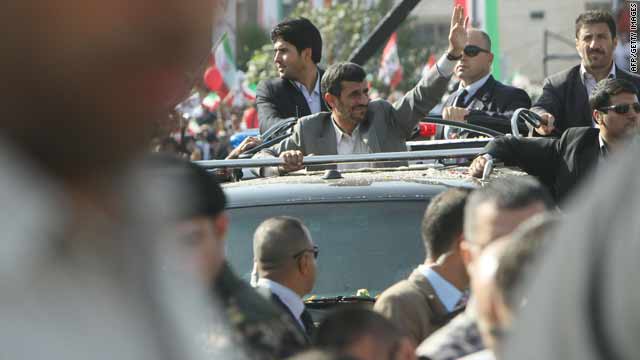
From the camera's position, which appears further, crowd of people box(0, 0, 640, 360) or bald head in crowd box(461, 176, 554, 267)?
bald head in crowd box(461, 176, 554, 267)

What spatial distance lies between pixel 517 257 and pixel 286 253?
6.98ft

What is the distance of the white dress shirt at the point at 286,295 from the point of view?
3.75m

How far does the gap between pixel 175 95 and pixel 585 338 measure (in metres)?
0.33

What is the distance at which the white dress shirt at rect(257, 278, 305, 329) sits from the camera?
375cm

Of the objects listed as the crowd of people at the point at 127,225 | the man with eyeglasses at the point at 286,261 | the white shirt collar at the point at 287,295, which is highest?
the crowd of people at the point at 127,225

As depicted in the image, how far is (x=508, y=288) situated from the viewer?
1582 mm

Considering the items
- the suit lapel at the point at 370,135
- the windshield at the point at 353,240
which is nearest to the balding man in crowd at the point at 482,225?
the windshield at the point at 353,240

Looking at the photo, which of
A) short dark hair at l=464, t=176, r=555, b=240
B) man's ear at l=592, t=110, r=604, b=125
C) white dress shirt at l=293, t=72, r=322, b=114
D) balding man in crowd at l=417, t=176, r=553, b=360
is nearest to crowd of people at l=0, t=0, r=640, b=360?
balding man in crowd at l=417, t=176, r=553, b=360

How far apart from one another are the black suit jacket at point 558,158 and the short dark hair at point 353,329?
11.5 ft

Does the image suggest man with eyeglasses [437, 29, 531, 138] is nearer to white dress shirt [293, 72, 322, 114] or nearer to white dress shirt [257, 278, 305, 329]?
white dress shirt [293, 72, 322, 114]

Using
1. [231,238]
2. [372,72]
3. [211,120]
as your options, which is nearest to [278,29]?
[231,238]

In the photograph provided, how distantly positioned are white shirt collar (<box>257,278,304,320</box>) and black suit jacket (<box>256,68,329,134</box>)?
346 cm

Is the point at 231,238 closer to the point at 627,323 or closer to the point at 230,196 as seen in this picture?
the point at 230,196

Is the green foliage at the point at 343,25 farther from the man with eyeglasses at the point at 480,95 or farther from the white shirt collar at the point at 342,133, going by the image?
the white shirt collar at the point at 342,133
